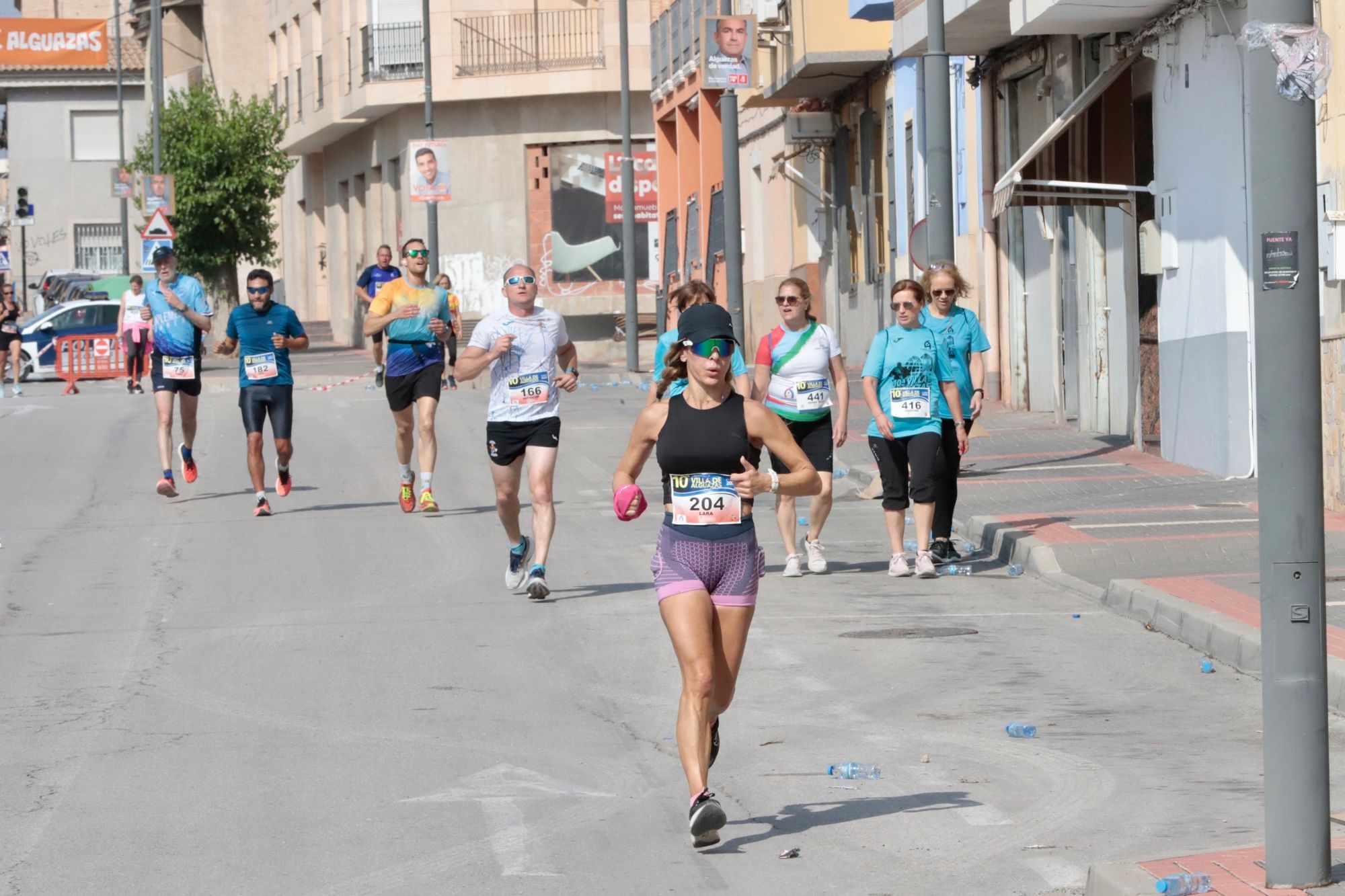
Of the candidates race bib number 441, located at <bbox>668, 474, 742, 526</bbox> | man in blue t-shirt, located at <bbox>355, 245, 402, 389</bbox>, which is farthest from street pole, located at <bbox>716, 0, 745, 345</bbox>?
race bib number 441, located at <bbox>668, 474, 742, 526</bbox>

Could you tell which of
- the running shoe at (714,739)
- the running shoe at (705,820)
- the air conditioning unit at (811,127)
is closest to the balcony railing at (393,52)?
the air conditioning unit at (811,127)

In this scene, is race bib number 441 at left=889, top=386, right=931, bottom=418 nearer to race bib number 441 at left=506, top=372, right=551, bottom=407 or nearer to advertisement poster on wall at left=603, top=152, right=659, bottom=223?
race bib number 441 at left=506, top=372, right=551, bottom=407

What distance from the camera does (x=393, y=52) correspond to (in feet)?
157

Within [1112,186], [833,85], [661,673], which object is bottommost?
[661,673]

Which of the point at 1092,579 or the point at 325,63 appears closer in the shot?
the point at 1092,579

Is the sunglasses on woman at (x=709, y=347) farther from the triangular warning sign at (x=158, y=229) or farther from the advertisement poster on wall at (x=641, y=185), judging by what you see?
the advertisement poster on wall at (x=641, y=185)

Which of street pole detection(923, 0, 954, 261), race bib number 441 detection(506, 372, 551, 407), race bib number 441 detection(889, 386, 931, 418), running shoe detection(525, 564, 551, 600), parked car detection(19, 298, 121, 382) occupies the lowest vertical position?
running shoe detection(525, 564, 551, 600)

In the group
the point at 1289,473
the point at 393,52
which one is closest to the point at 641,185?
the point at 393,52

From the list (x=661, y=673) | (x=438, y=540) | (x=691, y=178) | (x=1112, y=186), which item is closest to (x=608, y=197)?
(x=691, y=178)

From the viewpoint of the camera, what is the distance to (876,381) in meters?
12.7

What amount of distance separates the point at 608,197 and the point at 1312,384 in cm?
3444

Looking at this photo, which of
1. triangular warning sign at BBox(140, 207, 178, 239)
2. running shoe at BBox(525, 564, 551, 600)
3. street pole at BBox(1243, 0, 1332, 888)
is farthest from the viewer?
triangular warning sign at BBox(140, 207, 178, 239)

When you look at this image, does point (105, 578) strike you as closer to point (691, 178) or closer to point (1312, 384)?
point (1312, 384)

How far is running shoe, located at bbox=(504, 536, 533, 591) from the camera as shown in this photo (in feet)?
39.5
